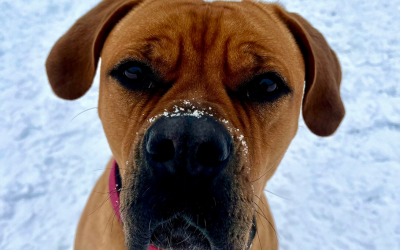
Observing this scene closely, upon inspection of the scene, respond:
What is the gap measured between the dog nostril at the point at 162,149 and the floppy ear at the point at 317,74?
1.44 m

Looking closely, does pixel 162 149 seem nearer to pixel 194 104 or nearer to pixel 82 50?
pixel 194 104

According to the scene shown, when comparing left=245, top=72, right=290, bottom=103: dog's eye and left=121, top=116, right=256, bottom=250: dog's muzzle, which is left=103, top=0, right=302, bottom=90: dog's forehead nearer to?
left=245, top=72, right=290, bottom=103: dog's eye

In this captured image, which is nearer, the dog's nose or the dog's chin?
the dog's nose

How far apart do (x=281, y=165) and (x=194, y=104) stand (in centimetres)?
335

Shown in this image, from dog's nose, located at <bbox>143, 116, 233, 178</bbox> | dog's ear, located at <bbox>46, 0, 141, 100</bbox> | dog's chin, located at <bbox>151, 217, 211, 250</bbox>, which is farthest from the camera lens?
dog's ear, located at <bbox>46, 0, 141, 100</bbox>

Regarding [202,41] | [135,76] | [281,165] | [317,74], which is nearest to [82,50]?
[135,76]

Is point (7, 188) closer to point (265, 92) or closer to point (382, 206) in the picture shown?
point (265, 92)

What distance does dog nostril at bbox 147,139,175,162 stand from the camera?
136 centimetres

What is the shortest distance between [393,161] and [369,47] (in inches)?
111

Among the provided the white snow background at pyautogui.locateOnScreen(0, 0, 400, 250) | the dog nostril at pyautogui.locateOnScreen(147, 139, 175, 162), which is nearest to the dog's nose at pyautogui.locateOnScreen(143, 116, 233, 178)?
the dog nostril at pyautogui.locateOnScreen(147, 139, 175, 162)

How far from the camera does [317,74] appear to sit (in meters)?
2.28

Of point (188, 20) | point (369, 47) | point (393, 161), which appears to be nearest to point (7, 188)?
point (188, 20)

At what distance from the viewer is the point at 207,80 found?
1.83m

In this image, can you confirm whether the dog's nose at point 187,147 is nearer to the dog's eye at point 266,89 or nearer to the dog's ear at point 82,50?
the dog's eye at point 266,89
